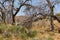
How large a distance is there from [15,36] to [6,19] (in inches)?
414

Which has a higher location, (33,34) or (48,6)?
(48,6)

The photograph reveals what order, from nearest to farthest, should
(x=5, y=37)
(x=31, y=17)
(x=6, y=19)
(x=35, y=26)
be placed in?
(x=5, y=37) < (x=31, y=17) < (x=35, y=26) < (x=6, y=19)

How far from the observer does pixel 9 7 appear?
24.5m

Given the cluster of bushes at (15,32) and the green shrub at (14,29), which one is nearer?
the cluster of bushes at (15,32)

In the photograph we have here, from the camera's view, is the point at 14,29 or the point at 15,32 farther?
the point at 14,29

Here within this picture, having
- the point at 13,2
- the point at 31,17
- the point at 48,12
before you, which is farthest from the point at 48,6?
the point at 13,2

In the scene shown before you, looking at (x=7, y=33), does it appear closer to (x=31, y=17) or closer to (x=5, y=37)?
(x=5, y=37)

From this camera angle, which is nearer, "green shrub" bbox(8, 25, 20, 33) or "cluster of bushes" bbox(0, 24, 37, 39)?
"cluster of bushes" bbox(0, 24, 37, 39)

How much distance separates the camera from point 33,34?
53.4ft

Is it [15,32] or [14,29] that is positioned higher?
[14,29]

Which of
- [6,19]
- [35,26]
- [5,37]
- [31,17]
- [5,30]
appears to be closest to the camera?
[5,37]

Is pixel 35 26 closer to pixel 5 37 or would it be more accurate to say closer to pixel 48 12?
pixel 48 12

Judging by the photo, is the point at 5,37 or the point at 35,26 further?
the point at 35,26

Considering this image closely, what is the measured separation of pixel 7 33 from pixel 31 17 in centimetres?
651
